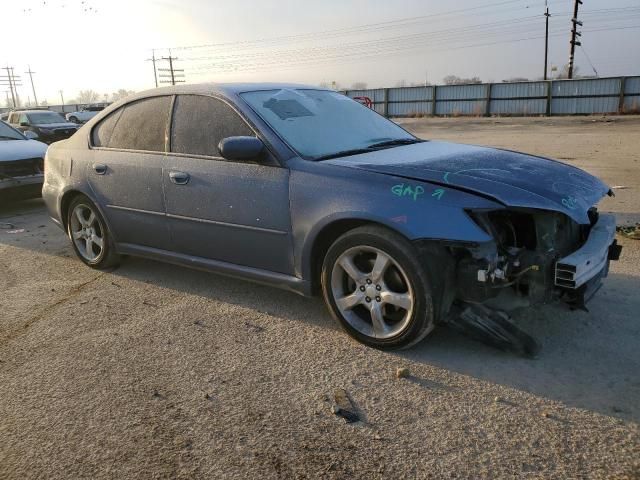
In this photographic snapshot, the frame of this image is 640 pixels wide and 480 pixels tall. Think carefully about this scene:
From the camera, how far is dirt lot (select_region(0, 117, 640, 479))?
2512 mm

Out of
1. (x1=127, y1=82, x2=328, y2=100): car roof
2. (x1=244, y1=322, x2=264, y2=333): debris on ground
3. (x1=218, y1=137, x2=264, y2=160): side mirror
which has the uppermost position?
(x1=127, y1=82, x2=328, y2=100): car roof

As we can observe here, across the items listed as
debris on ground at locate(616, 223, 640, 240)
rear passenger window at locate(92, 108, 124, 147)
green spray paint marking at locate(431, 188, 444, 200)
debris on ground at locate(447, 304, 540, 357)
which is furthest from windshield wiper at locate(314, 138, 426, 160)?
debris on ground at locate(616, 223, 640, 240)

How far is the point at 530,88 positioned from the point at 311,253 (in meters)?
33.7

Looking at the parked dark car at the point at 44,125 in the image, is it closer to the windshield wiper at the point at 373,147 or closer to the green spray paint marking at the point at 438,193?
the windshield wiper at the point at 373,147

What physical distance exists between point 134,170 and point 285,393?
2.55 m

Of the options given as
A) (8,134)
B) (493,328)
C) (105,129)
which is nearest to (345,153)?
(493,328)

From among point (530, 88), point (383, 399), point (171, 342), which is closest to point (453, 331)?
point (383, 399)

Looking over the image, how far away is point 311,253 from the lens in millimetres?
3725

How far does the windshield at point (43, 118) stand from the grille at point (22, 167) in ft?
40.4

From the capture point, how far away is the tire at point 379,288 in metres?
3.27

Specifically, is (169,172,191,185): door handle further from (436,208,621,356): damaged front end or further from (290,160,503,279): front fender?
(436,208,621,356): damaged front end

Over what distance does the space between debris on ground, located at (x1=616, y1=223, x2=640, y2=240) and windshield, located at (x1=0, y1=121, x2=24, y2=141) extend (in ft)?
30.4

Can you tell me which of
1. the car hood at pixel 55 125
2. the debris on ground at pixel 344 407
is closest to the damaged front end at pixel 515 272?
the debris on ground at pixel 344 407

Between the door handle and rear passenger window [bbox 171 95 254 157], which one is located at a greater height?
rear passenger window [bbox 171 95 254 157]
